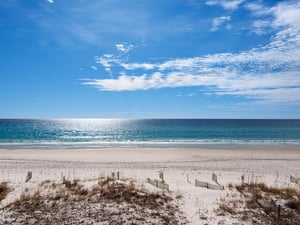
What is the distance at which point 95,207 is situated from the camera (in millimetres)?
8555

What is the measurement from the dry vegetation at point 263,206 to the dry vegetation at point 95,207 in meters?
1.93

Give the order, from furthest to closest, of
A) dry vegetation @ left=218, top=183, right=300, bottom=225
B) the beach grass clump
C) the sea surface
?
the sea surface
the beach grass clump
dry vegetation @ left=218, top=183, right=300, bottom=225

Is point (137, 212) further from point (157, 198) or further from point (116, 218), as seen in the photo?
point (157, 198)

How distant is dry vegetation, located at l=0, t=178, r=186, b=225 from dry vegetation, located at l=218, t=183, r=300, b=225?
1.93m

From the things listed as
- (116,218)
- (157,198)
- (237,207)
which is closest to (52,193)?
(116,218)

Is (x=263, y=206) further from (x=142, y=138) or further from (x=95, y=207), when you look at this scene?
(x=142, y=138)

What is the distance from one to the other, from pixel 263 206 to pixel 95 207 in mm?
5802

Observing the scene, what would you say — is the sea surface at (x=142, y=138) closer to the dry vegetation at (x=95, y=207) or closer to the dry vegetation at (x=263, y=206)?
the dry vegetation at (x=95, y=207)

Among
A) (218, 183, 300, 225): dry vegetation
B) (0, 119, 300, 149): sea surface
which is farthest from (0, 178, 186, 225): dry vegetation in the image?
(0, 119, 300, 149): sea surface

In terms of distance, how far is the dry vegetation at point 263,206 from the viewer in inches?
318

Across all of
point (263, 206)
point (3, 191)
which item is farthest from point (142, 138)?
point (263, 206)

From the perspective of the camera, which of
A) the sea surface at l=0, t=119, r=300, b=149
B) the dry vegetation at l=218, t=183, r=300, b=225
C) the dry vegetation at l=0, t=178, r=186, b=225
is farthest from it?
the sea surface at l=0, t=119, r=300, b=149

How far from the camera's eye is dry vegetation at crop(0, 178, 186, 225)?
25.4ft

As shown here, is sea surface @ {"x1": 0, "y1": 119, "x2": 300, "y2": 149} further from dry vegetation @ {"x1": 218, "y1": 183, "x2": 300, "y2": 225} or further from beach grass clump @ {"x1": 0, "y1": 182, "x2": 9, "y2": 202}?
dry vegetation @ {"x1": 218, "y1": 183, "x2": 300, "y2": 225}
